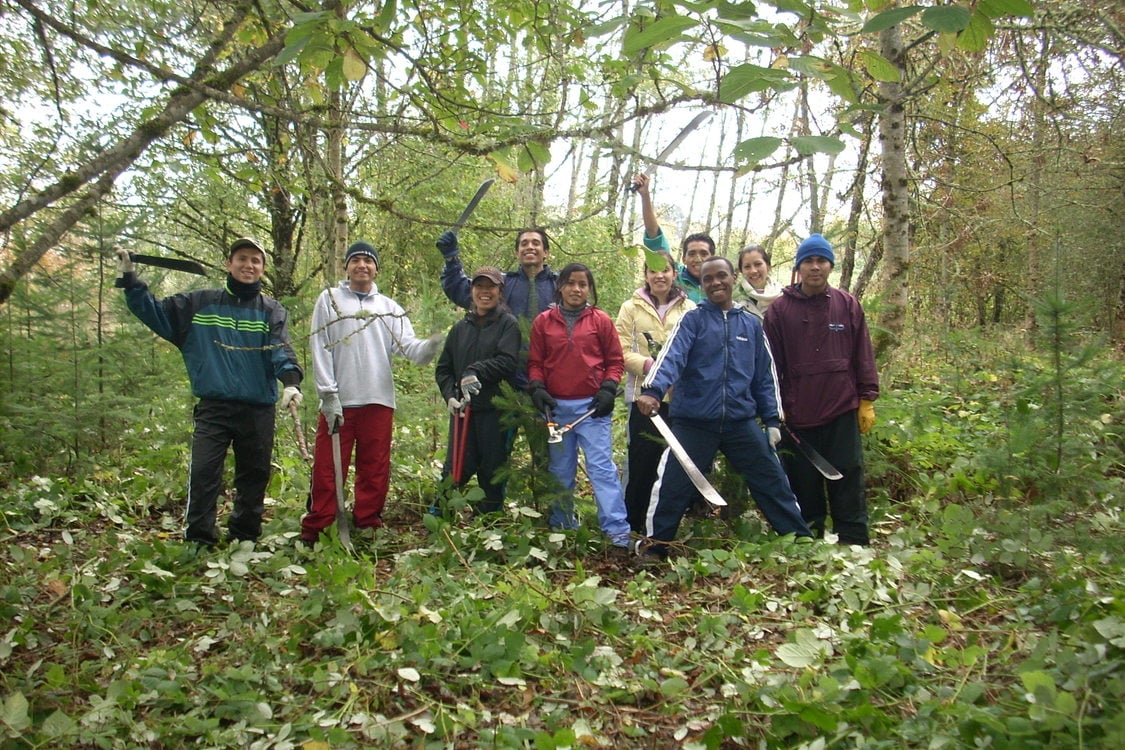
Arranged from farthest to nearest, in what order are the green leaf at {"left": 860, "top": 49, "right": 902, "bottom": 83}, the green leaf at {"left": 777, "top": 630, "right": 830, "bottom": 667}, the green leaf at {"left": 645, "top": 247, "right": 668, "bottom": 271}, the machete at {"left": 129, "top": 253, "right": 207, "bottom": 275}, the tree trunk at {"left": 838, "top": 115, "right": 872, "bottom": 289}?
the tree trunk at {"left": 838, "top": 115, "right": 872, "bottom": 289} < the machete at {"left": 129, "top": 253, "right": 207, "bottom": 275} < the green leaf at {"left": 777, "top": 630, "right": 830, "bottom": 667} < the green leaf at {"left": 645, "top": 247, "right": 668, "bottom": 271} < the green leaf at {"left": 860, "top": 49, "right": 902, "bottom": 83}

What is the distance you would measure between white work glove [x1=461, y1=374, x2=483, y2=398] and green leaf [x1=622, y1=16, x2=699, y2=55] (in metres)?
3.35

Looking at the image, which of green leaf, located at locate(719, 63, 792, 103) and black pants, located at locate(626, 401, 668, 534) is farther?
black pants, located at locate(626, 401, 668, 534)

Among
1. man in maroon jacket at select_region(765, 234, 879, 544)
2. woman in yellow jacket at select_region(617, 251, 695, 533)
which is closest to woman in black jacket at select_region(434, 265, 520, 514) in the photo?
woman in yellow jacket at select_region(617, 251, 695, 533)

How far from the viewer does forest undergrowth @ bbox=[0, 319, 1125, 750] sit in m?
2.45

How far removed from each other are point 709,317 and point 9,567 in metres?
4.35

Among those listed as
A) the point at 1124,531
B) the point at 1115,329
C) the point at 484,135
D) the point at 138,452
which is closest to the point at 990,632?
the point at 1124,531

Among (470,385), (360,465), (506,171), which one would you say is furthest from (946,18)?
(360,465)

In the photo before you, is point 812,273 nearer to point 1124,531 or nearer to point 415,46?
point 1124,531

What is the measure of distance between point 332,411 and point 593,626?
2.35 m

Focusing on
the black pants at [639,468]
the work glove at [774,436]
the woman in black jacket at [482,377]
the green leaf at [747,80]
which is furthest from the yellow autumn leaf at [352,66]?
the work glove at [774,436]

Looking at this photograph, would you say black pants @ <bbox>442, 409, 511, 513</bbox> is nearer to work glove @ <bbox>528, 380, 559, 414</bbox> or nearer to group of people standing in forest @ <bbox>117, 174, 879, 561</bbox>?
group of people standing in forest @ <bbox>117, 174, 879, 561</bbox>

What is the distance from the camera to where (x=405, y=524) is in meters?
5.36

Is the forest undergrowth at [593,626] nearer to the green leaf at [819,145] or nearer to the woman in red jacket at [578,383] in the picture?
the woman in red jacket at [578,383]

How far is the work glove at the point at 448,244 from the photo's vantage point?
200 inches
